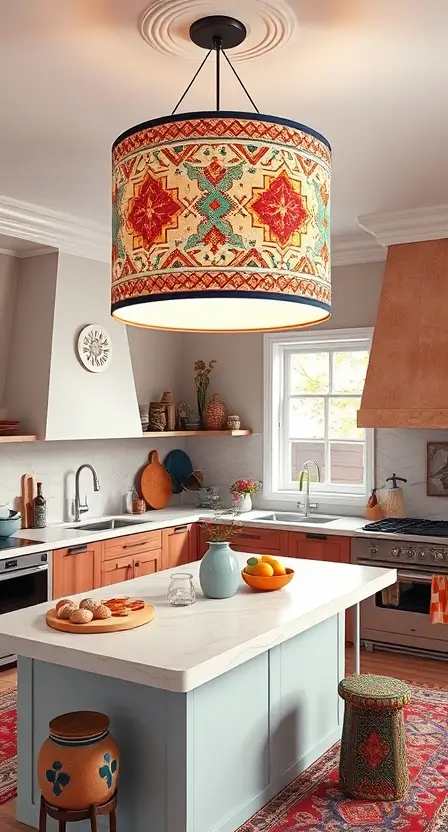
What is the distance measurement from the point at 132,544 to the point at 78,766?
2.95 metres

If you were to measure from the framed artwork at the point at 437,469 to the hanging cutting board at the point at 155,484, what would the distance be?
2155 millimetres

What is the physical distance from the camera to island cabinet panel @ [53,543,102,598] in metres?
5.02

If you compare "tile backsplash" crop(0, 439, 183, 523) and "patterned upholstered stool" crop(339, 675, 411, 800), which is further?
"tile backsplash" crop(0, 439, 183, 523)

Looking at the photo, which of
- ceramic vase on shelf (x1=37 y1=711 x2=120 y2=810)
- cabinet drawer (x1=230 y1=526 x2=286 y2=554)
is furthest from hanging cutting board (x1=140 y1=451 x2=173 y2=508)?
ceramic vase on shelf (x1=37 y1=711 x2=120 y2=810)

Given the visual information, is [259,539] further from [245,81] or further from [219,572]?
[245,81]

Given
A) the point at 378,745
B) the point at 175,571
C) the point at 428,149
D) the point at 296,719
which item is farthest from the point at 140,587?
the point at 428,149

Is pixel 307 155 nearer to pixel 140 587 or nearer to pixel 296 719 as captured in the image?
pixel 140 587

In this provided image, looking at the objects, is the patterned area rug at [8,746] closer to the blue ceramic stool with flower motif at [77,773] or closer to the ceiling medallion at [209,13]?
the blue ceramic stool with flower motif at [77,773]

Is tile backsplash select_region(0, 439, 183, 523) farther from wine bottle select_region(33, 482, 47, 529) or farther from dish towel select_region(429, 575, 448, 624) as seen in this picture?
dish towel select_region(429, 575, 448, 624)

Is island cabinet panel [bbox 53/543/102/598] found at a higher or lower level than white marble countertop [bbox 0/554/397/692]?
lower

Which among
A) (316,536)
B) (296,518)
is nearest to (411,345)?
(316,536)

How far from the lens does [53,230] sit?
5.27m

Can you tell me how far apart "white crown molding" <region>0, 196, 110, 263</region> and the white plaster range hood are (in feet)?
0.26

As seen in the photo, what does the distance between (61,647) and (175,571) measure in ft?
4.62
